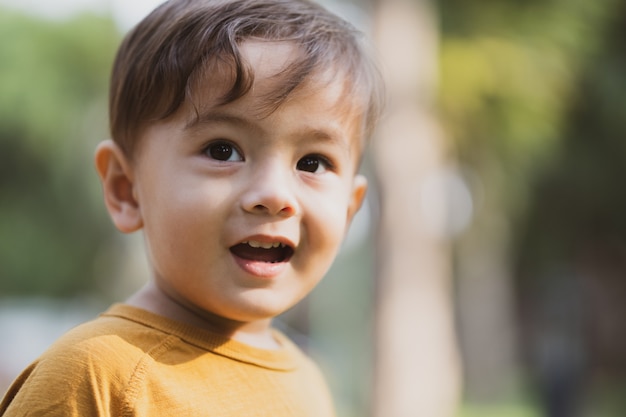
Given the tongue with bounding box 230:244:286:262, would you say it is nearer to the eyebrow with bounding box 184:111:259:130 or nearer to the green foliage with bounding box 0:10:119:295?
the eyebrow with bounding box 184:111:259:130

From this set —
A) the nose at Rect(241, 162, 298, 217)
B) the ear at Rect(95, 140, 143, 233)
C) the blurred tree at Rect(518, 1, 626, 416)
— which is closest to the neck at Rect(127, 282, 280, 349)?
the ear at Rect(95, 140, 143, 233)

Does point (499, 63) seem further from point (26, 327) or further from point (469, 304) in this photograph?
point (469, 304)

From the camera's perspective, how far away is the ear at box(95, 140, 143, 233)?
Answer: 1.75 m

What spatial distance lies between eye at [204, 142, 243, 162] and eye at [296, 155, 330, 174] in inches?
5.1

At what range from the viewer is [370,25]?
311 inches

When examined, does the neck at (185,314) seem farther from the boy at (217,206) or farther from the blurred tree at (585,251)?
the blurred tree at (585,251)

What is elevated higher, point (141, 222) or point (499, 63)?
point (499, 63)

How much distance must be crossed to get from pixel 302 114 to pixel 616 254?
59.3ft

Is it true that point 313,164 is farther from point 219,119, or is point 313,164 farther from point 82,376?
point 82,376

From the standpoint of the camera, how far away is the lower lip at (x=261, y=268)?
1.58 metres

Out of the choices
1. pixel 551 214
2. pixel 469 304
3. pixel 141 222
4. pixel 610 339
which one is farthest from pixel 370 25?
pixel 469 304

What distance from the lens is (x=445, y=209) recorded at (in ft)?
32.2

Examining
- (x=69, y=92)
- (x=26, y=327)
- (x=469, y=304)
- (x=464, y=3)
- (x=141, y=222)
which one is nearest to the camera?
(x=141, y=222)

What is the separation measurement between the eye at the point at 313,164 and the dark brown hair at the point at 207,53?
14 centimetres
